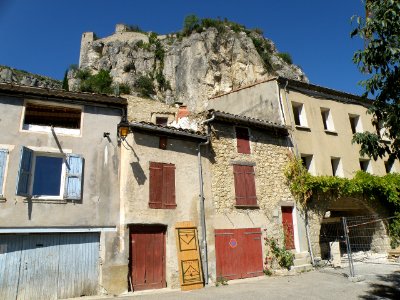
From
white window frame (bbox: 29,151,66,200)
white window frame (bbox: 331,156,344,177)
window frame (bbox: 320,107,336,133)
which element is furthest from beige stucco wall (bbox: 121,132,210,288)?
window frame (bbox: 320,107,336,133)

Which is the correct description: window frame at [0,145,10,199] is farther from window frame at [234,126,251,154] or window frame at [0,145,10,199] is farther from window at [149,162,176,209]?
window frame at [234,126,251,154]

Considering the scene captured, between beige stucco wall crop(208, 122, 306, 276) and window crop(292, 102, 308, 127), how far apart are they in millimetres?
1854

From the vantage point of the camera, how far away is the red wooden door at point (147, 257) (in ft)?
33.2

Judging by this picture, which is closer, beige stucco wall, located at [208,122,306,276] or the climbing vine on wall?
beige stucco wall, located at [208,122,306,276]

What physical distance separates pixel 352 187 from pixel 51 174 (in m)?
12.6

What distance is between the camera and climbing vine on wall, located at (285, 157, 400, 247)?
14250 mm

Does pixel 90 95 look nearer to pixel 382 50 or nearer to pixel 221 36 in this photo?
pixel 382 50

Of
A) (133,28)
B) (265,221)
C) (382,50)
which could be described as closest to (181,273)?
(265,221)

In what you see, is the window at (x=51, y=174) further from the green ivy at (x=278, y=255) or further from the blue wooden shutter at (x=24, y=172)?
the green ivy at (x=278, y=255)

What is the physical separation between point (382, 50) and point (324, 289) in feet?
23.3

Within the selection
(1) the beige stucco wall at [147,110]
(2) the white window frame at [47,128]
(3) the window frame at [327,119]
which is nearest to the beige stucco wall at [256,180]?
(3) the window frame at [327,119]

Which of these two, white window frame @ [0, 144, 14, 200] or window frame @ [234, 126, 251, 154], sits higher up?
window frame @ [234, 126, 251, 154]

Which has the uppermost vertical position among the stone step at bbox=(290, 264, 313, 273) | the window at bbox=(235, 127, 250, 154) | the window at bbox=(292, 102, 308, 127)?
the window at bbox=(292, 102, 308, 127)

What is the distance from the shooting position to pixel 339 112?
57.4 ft
